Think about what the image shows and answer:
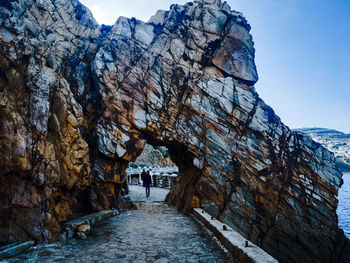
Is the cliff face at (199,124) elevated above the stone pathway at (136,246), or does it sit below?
above

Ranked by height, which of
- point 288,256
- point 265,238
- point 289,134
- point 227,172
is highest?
point 289,134

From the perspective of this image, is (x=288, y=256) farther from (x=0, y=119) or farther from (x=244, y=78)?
(x=0, y=119)

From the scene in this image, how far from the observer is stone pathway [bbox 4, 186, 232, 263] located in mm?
5766

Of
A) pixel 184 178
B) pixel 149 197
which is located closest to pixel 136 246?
pixel 184 178

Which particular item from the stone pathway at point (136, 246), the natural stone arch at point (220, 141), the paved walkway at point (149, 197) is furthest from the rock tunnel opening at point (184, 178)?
the stone pathway at point (136, 246)

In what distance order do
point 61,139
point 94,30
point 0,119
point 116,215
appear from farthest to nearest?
point 94,30 → point 116,215 → point 61,139 → point 0,119

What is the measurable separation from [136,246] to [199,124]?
1067 cm

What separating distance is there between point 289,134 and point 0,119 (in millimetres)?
17598

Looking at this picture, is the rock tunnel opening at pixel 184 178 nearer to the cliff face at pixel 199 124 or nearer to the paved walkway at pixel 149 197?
the cliff face at pixel 199 124

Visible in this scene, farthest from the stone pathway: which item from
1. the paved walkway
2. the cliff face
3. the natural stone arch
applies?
the paved walkway

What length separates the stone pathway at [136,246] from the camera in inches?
227

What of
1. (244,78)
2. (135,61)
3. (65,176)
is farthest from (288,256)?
(135,61)

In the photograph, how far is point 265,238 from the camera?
1532cm

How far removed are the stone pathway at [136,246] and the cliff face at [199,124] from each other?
14.6 ft
